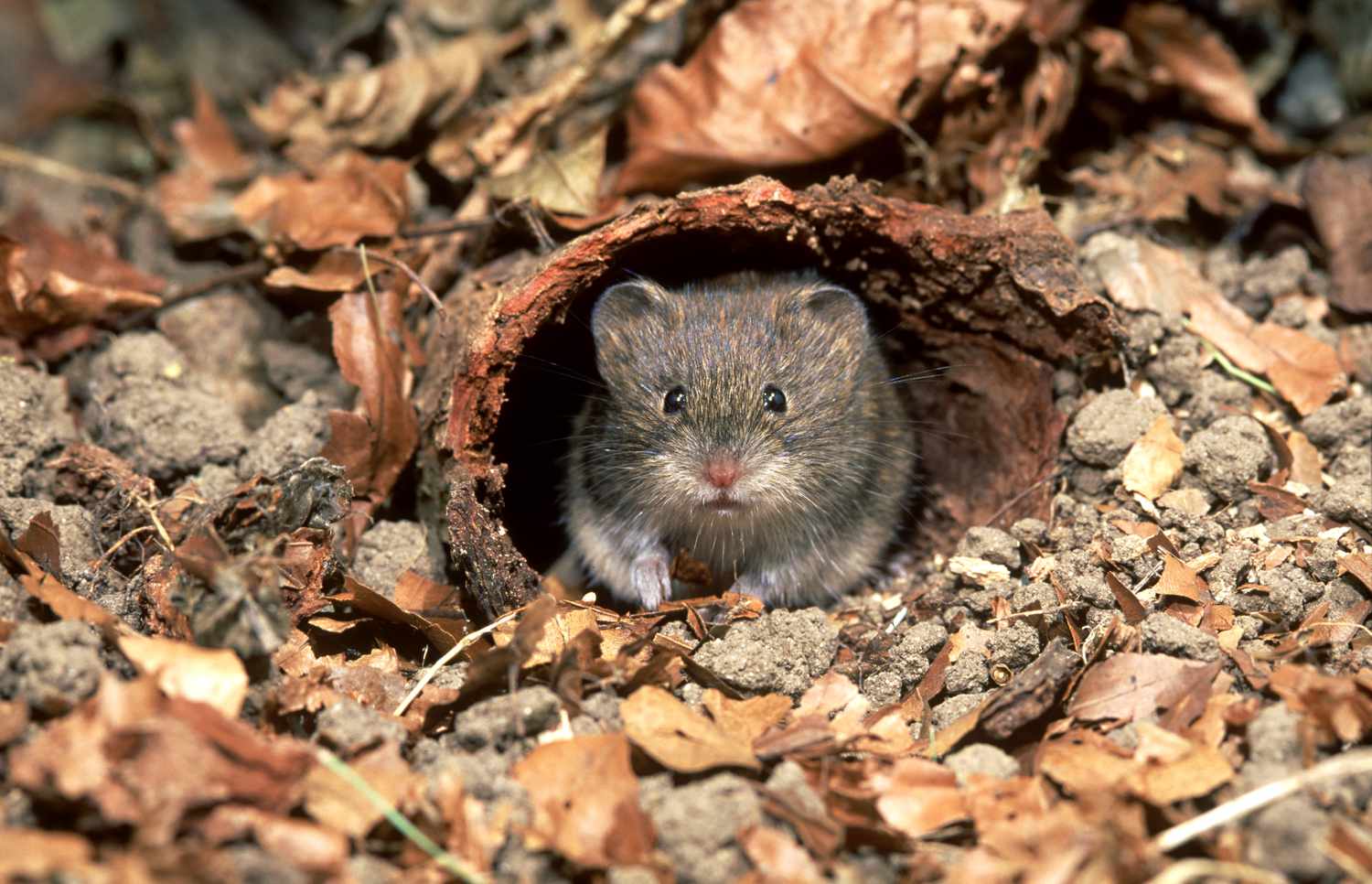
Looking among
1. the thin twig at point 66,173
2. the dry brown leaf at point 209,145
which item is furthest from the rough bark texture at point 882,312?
the thin twig at point 66,173

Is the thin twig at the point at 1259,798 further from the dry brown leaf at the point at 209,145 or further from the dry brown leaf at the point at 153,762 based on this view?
the dry brown leaf at the point at 209,145

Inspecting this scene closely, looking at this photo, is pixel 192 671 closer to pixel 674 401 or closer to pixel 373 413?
pixel 373 413

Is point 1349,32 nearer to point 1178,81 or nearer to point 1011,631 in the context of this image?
point 1178,81

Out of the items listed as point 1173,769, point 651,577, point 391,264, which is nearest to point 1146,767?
point 1173,769

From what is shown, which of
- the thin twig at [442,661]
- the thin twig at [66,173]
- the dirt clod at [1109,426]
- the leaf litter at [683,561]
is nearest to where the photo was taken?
the leaf litter at [683,561]

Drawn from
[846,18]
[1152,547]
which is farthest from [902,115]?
[1152,547]

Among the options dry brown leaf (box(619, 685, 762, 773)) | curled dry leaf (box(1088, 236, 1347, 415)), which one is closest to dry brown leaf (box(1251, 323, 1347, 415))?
curled dry leaf (box(1088, 236, 1347, 415))

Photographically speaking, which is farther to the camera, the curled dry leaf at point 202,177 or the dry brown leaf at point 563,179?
the curled dry leaf at point 202,177
